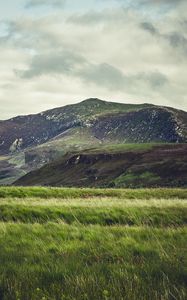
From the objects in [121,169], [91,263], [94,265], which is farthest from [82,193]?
[121,169]

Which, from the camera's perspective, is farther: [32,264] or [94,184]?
[94,184]

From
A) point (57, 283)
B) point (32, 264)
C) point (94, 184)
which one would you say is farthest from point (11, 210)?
point (94, 184)

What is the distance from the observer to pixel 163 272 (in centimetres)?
960

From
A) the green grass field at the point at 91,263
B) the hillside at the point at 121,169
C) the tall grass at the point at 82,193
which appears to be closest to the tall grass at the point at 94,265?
the green grass field at the point at 91,263

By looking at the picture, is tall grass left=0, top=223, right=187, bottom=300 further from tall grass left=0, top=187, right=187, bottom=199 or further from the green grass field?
tall grass left=0, top=187, right=187, bottom=199

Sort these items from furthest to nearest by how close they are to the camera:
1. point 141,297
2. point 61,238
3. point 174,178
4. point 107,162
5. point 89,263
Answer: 1. point 107,162
2. point 174,178
3. point 61,238
4. point 89,263
5. point 141,297

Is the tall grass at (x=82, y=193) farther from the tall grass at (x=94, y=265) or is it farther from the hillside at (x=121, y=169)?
the hillside at (x=121, y=169)

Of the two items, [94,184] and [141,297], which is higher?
[141,297]

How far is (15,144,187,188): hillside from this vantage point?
122 meters

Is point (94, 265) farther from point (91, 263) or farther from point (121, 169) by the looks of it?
point (121, 169)

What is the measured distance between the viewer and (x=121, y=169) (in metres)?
142

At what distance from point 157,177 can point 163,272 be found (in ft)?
375

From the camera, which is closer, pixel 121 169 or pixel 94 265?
pixel 94 265

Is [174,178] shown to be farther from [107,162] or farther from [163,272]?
[163,272]
